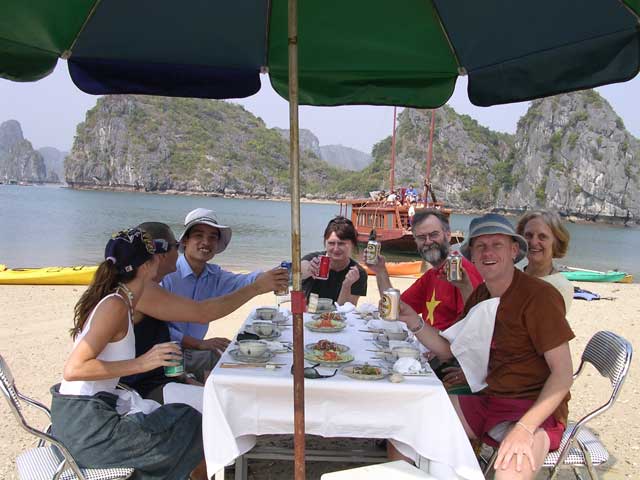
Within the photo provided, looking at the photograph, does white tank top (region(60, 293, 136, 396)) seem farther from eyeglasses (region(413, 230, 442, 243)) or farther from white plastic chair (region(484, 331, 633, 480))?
eyeglasses (region(413, 230, 442, 243))

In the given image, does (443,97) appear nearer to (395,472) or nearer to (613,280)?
(395,472)

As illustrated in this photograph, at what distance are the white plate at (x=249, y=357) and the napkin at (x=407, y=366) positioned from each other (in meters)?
0.56

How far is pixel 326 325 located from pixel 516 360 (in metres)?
1.13

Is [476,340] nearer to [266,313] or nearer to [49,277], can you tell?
[266,313]

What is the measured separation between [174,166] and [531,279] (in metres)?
110

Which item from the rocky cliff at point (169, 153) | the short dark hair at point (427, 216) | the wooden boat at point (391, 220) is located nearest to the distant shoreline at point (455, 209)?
the rocky cliff at point (169, 153)

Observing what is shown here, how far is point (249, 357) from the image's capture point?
223cm

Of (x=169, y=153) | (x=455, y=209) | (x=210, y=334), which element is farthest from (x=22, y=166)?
(x=210, y=334)

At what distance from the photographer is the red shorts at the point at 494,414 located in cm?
221

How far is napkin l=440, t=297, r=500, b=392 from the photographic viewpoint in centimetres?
235

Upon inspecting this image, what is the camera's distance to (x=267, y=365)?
2162 mm

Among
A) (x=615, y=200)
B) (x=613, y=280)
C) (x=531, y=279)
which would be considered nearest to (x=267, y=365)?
(x=531, y=279)

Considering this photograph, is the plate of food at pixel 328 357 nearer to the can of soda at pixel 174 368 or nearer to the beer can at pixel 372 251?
the can of soda at pixel 174 368

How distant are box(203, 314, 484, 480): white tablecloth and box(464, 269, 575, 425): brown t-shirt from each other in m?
0.49
